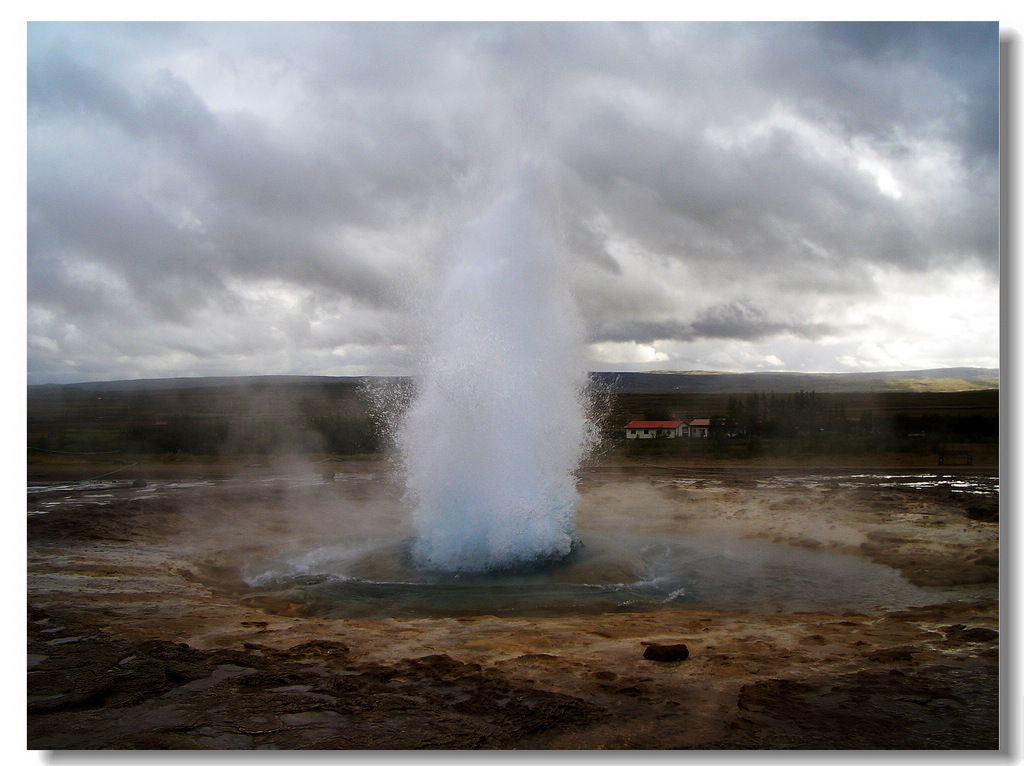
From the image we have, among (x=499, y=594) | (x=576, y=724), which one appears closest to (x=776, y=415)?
(x=499, y=594)

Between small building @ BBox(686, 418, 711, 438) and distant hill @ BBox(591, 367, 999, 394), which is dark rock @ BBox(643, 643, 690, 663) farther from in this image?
small building @ BBox(686, 418, 711, 438)

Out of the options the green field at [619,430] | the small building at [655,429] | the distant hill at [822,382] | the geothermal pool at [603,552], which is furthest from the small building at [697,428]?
the geothermal pool at [603,552]

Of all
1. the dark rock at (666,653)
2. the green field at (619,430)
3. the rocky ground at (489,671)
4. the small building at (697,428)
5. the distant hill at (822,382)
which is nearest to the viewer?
the rocky ground at (489,671)

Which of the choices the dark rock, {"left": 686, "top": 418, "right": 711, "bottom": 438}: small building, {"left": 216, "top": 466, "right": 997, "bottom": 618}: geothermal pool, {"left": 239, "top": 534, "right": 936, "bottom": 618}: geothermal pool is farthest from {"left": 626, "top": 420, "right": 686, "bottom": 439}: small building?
the dark rock

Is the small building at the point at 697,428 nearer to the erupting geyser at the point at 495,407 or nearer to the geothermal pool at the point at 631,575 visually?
the geothermal pool at the point at 631,575

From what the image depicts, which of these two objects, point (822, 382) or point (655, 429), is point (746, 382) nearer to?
point (822, 382)

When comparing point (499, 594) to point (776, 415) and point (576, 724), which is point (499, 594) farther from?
point (776, 415)
